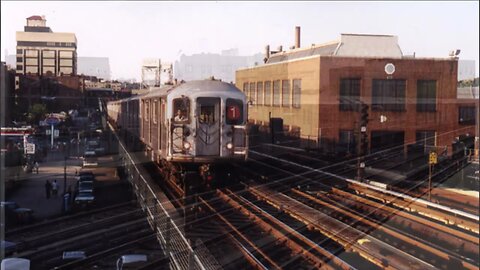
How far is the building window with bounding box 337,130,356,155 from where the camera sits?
17.1 metres

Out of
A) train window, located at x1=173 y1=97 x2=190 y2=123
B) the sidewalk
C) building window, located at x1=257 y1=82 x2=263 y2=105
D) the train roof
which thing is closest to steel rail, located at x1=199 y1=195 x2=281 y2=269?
train window, located at x1=173 y1=97 x2=190 y2=123

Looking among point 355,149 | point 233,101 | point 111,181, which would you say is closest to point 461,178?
point 355,149

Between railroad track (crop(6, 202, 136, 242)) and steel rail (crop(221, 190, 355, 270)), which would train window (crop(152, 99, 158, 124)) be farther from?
steel rail (crop(221, 190, 355, 270))

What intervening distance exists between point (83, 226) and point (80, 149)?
211 inches

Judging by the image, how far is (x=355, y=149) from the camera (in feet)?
55.2

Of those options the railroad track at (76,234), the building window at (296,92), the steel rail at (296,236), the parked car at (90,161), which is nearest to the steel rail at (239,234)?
the steel rail at (296,236)

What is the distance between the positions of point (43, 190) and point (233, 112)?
5107 mm

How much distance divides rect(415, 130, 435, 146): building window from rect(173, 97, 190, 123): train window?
35.6ft

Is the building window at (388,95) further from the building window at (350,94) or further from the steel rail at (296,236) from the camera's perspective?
the steel rail at (296,236)

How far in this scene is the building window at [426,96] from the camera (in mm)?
18828

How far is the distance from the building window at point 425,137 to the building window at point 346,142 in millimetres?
2246

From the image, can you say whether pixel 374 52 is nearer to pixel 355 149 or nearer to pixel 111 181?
pixel 355 149

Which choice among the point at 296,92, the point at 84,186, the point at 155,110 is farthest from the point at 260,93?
the point at 155,110

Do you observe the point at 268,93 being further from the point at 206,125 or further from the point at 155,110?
the point at 206,125
